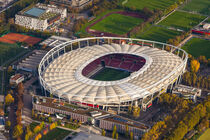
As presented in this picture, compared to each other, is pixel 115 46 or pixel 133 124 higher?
pixel 115 46

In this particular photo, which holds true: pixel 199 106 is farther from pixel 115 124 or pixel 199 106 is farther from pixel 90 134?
pixel 90 134

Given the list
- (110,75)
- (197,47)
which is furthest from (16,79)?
(197,47)

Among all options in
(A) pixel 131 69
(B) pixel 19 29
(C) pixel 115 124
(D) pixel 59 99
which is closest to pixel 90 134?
(C) pixel 115 124

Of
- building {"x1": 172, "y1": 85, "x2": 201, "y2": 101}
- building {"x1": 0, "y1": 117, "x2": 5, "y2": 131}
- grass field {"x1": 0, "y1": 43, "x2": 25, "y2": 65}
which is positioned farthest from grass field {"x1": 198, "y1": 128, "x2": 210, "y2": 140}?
grass field {"x1": 0, "y1": 43, "x2": 25, "y2": 65}

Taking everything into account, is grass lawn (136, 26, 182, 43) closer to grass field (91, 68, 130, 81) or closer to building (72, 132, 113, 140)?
grass field (91, 68, 130, 81)

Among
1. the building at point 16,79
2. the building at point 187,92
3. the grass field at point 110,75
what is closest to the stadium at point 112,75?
the grass field at point 110,75

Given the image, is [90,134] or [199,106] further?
[199,106]

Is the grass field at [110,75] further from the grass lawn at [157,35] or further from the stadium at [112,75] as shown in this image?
the grass lawn at [157,35]
